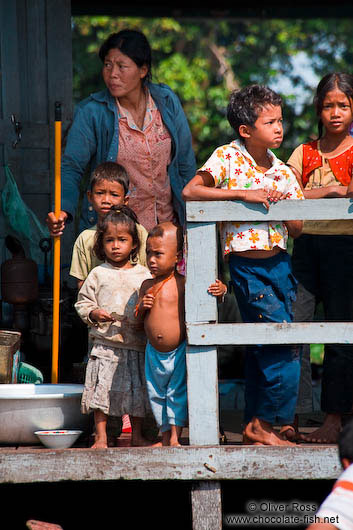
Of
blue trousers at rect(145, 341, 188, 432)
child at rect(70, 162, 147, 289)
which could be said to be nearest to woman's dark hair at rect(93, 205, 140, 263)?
child at rect(70, 162, 147, 289)

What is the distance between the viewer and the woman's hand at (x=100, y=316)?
418 cm

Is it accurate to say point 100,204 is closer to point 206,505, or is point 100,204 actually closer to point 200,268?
point 200,268

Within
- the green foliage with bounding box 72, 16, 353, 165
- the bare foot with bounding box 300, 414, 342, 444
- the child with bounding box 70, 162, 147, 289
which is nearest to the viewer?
the bare foot with bounding box 300, 414, 342, 444

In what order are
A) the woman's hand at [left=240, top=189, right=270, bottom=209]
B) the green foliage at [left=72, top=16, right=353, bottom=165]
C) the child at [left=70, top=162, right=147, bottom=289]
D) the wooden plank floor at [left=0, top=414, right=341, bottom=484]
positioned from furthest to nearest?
the green foliage at [left=72, top=16, right=353, bottom=165], the child at [left=70, top=162, right=147, bottom=289], the wooden plank floor at [left=0, top=414, right=341, bottom=484], the woman's hand at [left=240, top=189, right=270, bottom=209]

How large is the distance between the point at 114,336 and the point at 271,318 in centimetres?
74

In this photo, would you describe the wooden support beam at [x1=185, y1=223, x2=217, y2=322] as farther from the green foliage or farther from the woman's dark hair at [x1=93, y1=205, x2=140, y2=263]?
the green foliage

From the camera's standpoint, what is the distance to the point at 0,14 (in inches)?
238

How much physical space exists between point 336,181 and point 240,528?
1.92 metres

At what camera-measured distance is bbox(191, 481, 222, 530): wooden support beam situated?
13.5ft

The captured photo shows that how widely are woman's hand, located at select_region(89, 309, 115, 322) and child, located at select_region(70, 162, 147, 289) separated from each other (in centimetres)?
43

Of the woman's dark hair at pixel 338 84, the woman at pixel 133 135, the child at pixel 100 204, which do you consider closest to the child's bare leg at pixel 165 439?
the child at pixel 100 204

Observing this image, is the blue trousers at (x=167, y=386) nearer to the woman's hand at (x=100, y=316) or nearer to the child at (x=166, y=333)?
the child at (x=166, y=333)

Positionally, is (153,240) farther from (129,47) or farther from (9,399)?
(129,47)

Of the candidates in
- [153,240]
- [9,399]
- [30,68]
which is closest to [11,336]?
[9,399]
